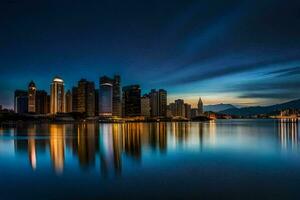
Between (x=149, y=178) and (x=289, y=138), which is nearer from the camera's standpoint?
(x=149, y=178)

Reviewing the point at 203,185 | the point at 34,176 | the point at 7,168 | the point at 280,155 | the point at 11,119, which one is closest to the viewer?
the point at 203,185

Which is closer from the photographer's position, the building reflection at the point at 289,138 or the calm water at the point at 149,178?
the calm water at the point at 149,178

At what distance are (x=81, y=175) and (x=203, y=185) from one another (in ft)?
22.1

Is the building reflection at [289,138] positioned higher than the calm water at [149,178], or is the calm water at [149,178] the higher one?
the calm water at [149,178]

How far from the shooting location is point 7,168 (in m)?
18.3

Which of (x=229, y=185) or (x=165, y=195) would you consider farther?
(x=229, y=185)

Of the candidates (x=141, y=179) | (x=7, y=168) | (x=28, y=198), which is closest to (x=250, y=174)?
(x=141, y=179)

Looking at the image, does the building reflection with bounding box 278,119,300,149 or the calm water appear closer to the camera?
the calm water

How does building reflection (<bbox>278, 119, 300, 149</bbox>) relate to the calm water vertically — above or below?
below

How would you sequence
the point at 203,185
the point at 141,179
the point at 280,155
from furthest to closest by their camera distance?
the point at 280,155 < the point at 141,179 < the point at 203,185

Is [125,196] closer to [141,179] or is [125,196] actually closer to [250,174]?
[141,179]

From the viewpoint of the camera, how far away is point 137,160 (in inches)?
814

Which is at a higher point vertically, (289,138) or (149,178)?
(149,178)

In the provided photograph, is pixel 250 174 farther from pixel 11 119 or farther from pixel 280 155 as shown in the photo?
pixel 11 119
